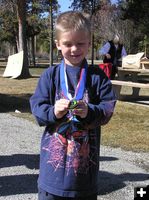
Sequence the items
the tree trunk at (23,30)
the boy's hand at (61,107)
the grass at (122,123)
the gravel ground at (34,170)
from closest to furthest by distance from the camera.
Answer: the boy's hand at (61,107)
the gravel ground at (34,170)
the grass at (122,123)
the tree trunk at (23,30)

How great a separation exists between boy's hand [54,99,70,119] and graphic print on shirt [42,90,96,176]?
0.14 m

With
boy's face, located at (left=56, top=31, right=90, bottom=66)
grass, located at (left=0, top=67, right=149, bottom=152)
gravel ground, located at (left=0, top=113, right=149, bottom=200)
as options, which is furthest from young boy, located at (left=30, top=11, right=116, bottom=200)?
grass, located at (left=0, top=67, right=149, bottom=152)

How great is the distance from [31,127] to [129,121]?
189 cm

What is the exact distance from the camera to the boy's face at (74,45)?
98.9 inches

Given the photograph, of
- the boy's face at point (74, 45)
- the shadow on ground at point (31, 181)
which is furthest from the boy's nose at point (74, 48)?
the shadow on ground at point (31, 181)

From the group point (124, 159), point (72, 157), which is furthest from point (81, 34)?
point (124, 159)

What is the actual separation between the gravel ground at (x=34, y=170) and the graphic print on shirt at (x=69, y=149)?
6.69 ft

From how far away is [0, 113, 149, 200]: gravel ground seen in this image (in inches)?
186

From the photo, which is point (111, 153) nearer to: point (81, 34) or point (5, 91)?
point (81, 34)

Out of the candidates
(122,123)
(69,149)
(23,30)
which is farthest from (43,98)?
(23,30)

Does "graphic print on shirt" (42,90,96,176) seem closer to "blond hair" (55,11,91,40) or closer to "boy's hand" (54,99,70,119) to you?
"boy's hand" (54,99,70,119)

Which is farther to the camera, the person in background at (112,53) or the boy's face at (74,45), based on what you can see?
the person in background at (112,53)

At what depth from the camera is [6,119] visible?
359 inches

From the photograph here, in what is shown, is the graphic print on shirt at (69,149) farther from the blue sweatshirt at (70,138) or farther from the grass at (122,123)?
the grass at (122,123)
